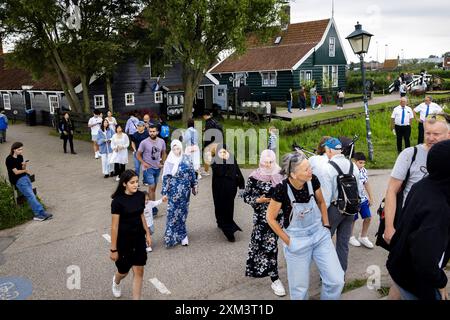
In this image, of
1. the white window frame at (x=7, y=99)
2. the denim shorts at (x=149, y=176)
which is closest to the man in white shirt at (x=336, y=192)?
the denim shorts at (x=149, y=176)

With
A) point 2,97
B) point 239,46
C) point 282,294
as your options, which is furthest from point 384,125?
point 2,97

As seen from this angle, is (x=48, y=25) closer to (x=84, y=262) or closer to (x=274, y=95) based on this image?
(x=84, y=262)

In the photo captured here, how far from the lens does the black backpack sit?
517 centimetres

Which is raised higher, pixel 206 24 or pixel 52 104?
pixel 206 24

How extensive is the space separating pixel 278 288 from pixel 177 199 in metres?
2.53

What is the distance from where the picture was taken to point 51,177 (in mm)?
13805

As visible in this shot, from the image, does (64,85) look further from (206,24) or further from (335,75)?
(335,75)

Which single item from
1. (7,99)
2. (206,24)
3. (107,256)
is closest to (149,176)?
(107,256)

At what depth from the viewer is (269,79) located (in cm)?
3575

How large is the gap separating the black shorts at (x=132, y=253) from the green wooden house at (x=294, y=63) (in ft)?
98.0

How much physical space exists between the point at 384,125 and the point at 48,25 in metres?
16.8

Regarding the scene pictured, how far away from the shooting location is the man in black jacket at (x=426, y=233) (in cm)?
291

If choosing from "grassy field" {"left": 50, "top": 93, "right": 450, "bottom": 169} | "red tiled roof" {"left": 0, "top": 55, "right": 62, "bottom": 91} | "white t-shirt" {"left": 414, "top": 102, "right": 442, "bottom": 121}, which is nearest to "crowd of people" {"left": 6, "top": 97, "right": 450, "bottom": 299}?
"white t-shirt" {"left": 414, "top": 102, "right": 442, "bottom": 121}
